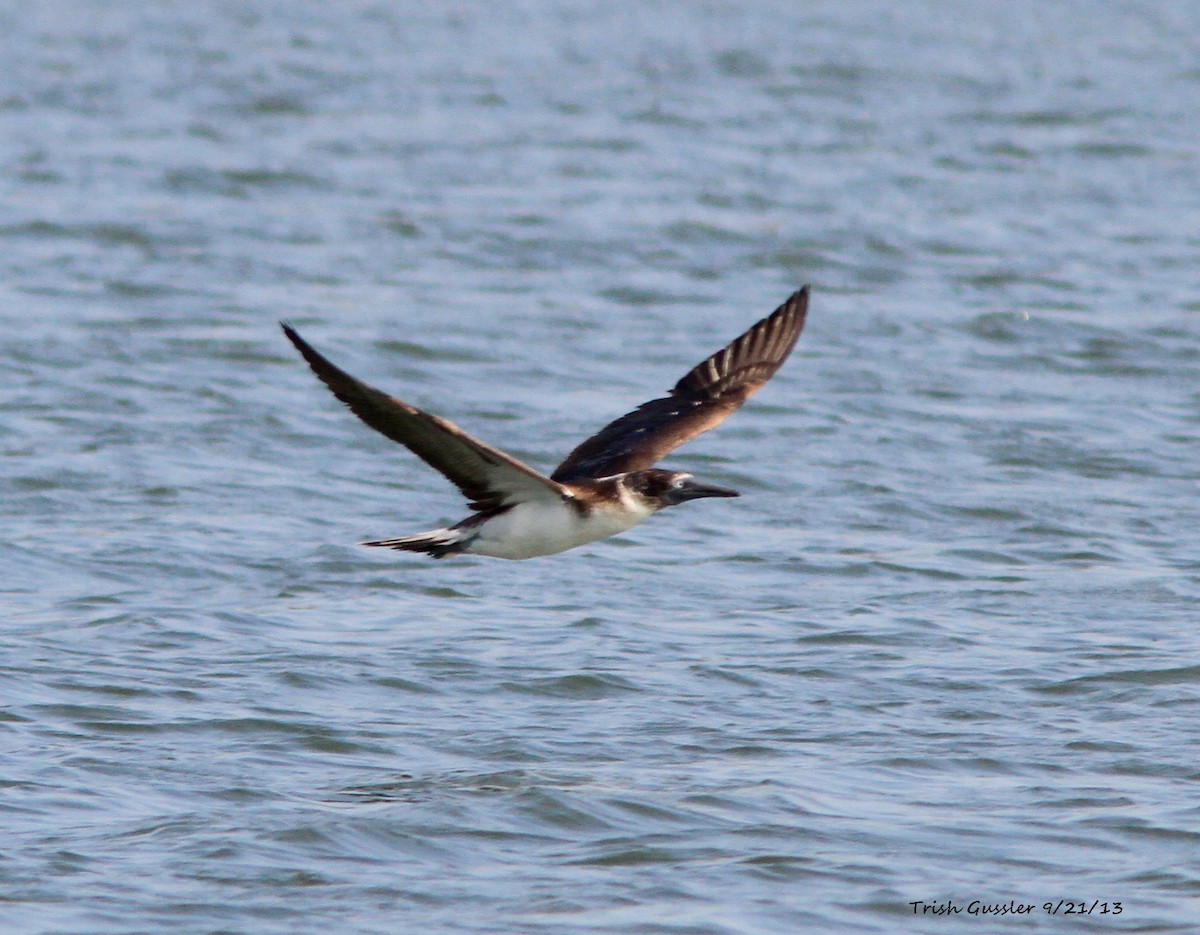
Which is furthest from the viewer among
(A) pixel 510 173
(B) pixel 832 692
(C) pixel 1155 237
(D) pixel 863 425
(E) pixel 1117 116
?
(E) pixel 1117 116

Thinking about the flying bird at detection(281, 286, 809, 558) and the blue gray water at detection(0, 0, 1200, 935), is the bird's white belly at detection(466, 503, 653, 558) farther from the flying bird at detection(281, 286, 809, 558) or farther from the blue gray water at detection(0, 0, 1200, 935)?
the blue gray water at detection(0, 0, 1200, 935)

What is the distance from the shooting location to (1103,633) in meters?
9.23

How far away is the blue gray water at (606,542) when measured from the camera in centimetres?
677

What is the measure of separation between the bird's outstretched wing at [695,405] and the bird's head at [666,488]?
0.23m

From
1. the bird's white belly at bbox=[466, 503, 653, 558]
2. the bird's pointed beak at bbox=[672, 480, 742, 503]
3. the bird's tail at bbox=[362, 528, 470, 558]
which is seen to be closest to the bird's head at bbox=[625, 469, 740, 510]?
the bird's pointed beak at bbox=[672, 480, 742, 503]

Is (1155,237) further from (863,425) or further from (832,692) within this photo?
(832,692)

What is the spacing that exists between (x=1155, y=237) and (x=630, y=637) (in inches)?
380

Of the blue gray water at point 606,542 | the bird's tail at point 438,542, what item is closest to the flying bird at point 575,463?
the bird's tail at point 438,542

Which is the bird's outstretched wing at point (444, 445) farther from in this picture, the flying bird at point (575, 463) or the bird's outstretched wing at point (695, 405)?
the bird's outstretched wing at point (695, 405)

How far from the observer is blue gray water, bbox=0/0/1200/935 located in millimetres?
6773

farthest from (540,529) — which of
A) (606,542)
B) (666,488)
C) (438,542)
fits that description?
(606,542)

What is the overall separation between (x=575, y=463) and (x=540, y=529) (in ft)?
3.17

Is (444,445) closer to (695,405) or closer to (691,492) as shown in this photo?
(691,492)

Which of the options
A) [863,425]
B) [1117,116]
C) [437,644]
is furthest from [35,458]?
[1117,116]
